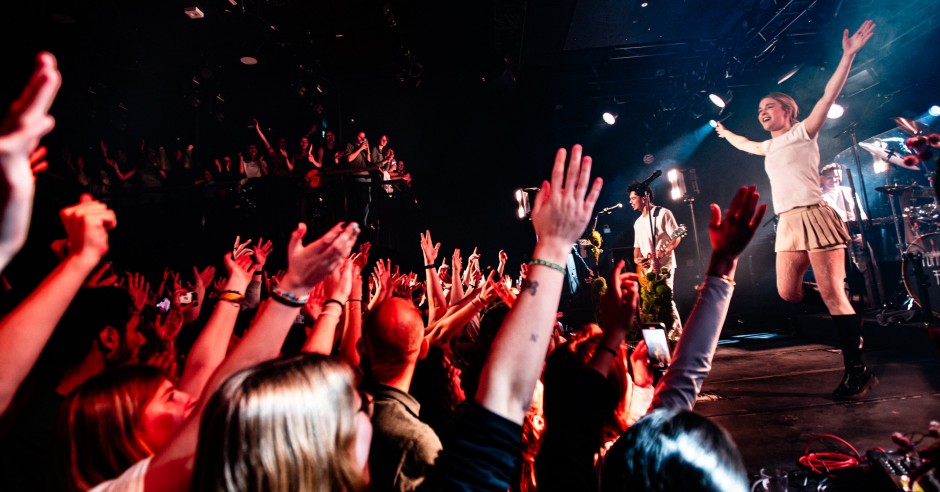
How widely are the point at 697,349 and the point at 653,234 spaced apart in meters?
4.95

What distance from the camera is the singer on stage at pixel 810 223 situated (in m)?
A: 3.49

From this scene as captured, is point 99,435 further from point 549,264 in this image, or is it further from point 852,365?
point 852,365

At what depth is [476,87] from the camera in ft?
35.9

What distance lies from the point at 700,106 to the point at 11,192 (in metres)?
10.2

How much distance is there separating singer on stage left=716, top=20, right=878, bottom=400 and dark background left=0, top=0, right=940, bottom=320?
11.7ft

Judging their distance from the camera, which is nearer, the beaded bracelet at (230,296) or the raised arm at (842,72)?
the beaded bracelet at (230,296)

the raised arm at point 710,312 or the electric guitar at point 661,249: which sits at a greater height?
the electric guitar at point 661,249

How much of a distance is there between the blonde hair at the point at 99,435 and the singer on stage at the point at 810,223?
4.38 m

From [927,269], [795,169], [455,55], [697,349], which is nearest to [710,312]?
[697,349]

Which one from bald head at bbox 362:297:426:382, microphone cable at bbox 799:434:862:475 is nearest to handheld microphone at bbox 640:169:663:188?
microphone cable at bbox 799:434:862:475

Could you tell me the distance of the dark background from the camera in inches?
285

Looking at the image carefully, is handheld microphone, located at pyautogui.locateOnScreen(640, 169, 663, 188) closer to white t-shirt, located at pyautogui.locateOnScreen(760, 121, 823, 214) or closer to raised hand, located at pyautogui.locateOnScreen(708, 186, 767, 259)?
white t-shirt, located at pyautogui.locateOnScreen(760, 121, 823, 214)

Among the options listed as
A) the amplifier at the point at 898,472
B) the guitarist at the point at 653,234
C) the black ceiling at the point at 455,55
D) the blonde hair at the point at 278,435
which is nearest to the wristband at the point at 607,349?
the blonde hair at the point at 278,435

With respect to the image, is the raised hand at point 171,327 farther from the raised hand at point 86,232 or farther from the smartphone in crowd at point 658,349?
the smartphone in crowd at point 658,349
